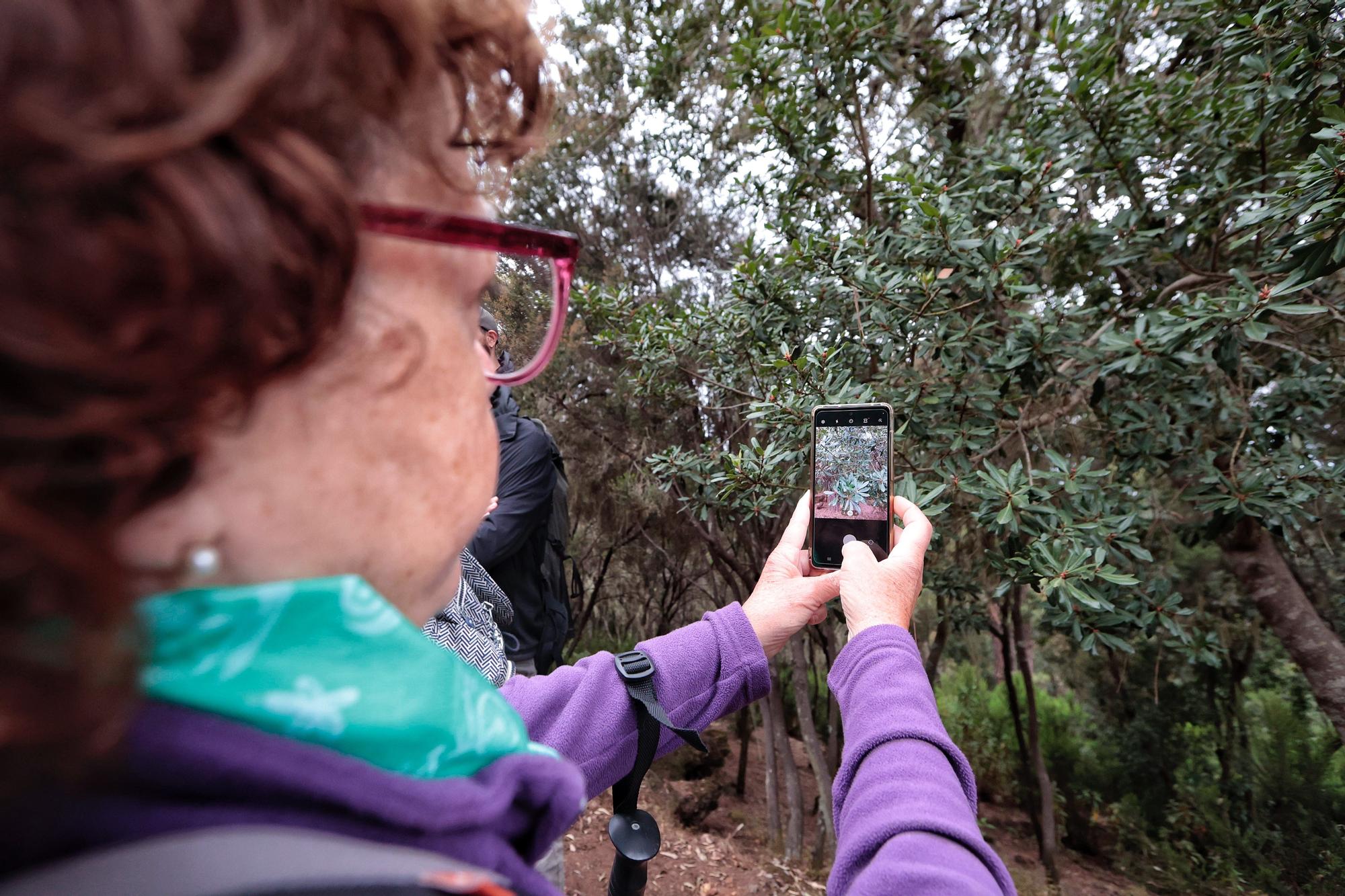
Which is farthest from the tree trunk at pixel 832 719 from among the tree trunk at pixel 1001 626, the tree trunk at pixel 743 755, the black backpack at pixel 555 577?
the black backpack at pixel 555 577

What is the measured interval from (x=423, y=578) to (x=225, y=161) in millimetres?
402

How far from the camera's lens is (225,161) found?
417 mm

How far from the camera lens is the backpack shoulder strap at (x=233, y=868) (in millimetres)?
395

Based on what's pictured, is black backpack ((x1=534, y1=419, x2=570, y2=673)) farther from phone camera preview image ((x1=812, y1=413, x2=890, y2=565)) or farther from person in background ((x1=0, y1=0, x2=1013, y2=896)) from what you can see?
person in background ((x1=0, y1=0, x2=1013, y2=896))

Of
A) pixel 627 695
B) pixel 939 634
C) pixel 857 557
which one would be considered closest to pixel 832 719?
pixel 939 634

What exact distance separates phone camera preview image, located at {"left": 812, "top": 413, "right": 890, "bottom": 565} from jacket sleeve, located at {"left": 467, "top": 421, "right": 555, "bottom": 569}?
1.75 meters

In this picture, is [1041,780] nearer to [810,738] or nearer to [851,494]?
[810,738]

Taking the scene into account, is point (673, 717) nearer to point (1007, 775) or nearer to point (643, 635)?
point (1007, 775)

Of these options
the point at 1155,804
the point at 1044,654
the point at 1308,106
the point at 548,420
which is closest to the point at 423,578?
the point at 1308,106

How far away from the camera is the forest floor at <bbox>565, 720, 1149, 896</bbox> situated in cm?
527

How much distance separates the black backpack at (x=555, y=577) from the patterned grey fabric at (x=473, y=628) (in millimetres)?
814

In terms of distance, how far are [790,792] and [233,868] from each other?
7190 millimetres

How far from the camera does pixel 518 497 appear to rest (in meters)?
3.29

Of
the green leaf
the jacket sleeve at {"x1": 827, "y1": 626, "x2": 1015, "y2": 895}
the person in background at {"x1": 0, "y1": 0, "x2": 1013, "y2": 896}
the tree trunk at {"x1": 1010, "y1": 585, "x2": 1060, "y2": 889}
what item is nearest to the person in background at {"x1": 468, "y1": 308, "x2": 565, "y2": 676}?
the jacket sleeve at {"x1": 827, "y1": 626, "x2": 1015, "y2": 895}
